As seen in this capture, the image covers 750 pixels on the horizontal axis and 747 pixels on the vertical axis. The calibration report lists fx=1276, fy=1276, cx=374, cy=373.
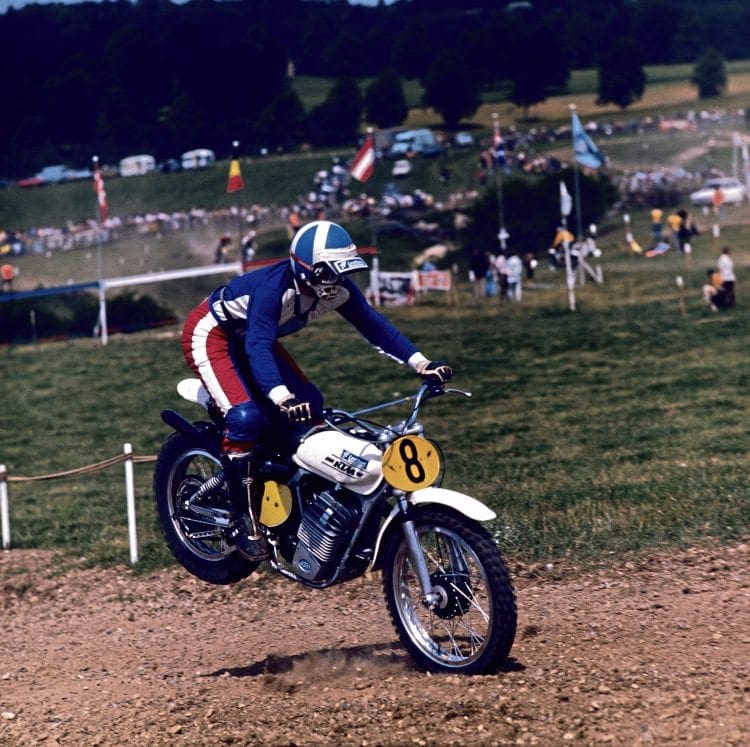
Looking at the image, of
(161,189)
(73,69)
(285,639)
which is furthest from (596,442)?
(73,69)

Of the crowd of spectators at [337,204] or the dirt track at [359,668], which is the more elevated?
the crowd of spectators at [337,204]

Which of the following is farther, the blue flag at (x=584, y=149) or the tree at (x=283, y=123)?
the tree at (x=283, y=123)

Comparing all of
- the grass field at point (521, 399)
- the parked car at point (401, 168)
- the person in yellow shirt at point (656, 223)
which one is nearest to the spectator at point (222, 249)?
the grass field at point (521, 399)

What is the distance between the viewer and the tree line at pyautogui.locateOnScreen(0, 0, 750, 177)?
5166 centimetres

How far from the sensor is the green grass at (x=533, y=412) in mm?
12891

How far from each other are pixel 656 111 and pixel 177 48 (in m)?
21.0

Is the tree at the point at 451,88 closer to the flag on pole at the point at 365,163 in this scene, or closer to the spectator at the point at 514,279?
the flag on pole at the point at 365,163

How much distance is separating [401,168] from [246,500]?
43309 millimetres

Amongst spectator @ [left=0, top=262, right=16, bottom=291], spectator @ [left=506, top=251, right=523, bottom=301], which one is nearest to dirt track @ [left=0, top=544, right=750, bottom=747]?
spectator @ [left=506, top=251, right=523, bottom=301]

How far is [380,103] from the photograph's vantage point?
54.0 meters

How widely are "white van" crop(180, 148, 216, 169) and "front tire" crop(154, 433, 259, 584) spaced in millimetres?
42511

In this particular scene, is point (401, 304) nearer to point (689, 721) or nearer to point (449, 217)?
point (449, 217)

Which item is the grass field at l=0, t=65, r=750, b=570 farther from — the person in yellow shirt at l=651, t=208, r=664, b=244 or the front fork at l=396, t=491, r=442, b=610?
the front fork at l=396, t=491, r=442, b=610

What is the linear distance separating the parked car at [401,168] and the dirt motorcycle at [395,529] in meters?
42.1
